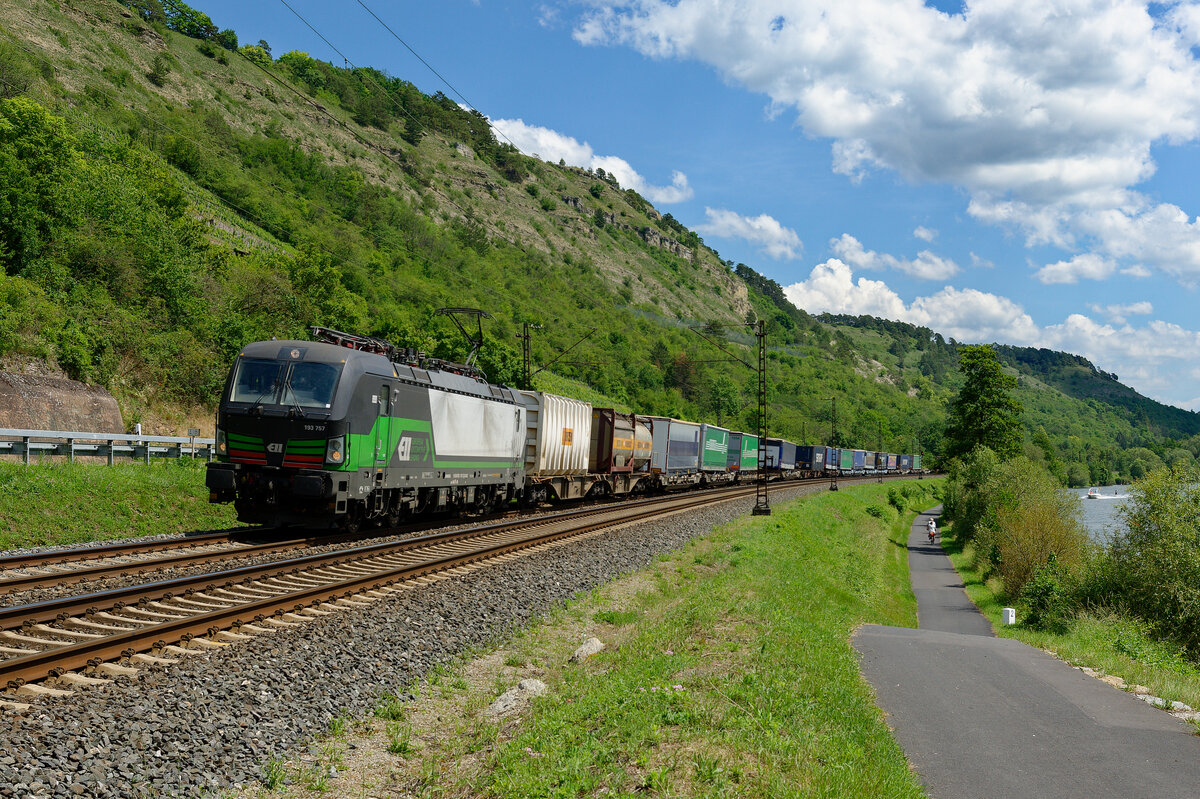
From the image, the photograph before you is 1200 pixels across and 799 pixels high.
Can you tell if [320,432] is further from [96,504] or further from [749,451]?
[749,451]

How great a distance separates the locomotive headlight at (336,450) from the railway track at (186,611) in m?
1.86

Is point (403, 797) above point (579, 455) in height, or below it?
below

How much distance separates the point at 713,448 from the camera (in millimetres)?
53500

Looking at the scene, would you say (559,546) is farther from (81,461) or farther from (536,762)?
(81,461)

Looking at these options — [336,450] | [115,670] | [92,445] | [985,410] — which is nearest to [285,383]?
[336,450]

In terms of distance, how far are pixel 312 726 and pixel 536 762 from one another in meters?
2.21

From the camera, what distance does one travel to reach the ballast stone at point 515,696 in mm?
8062

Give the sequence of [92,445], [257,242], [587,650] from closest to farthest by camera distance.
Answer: [587,650] → [92,445] → [257,242]

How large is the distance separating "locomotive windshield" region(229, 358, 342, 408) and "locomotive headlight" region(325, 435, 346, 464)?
2.36 feet

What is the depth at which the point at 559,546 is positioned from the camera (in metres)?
18.6

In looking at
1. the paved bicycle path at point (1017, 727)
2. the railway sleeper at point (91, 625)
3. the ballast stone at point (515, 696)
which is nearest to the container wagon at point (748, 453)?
the paved bicycle path at point (1017, 727)

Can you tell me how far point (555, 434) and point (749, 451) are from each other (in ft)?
129

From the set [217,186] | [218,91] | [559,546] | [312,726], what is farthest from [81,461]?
[218,91]

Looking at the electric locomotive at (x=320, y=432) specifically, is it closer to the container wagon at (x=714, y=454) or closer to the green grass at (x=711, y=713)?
the green grass at (x=711, y=713)
